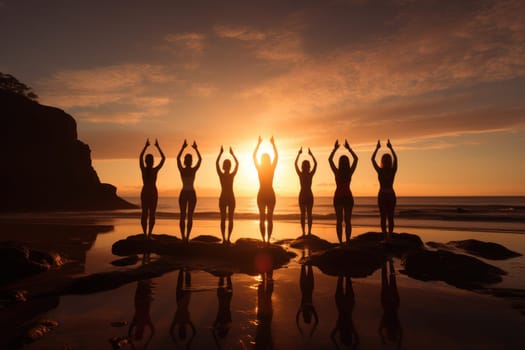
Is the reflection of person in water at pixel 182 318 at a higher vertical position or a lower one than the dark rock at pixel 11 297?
lower

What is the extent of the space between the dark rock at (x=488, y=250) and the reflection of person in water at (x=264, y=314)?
8480 millimetres

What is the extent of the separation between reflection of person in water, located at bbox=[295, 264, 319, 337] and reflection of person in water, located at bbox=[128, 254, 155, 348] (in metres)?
2.32

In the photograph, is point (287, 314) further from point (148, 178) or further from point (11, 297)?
point (148, 178)

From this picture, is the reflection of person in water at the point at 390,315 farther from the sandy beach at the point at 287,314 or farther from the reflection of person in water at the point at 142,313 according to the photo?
the reflection of person in water at the point at 142,313

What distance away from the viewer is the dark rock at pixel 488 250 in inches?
439

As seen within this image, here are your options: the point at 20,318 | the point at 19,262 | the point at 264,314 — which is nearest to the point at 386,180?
the point at 264,314

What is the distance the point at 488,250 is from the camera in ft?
38.3

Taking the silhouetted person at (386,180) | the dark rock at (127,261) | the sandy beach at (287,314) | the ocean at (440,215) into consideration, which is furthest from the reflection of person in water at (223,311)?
the ocean at (440,215)

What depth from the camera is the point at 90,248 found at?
12.6m

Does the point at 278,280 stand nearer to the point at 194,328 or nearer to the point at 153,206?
the point at 194,328

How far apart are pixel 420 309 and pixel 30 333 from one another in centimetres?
622

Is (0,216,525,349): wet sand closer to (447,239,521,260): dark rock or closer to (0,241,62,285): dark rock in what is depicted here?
(0,241,62,285): dark rock

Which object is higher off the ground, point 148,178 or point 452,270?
point 148,178

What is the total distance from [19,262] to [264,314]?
21.9 feet
